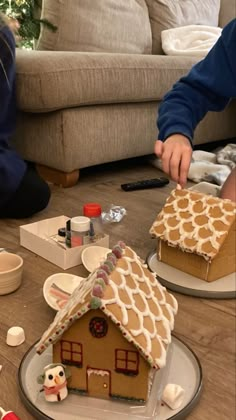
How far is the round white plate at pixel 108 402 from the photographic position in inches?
26.0

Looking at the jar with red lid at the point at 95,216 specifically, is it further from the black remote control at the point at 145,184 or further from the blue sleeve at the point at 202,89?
the black remote control at the point at 145,184

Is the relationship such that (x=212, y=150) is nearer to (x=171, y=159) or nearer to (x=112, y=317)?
(x=171, y=159)

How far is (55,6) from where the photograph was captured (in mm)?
1994

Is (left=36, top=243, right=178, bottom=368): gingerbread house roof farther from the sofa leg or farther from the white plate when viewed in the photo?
the sofa leg

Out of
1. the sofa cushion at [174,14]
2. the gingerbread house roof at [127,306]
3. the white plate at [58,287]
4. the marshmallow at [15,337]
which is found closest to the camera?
the gingerbread house roof at [127,306]

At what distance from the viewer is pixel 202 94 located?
1262 mm

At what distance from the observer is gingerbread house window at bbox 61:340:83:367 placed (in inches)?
25.7

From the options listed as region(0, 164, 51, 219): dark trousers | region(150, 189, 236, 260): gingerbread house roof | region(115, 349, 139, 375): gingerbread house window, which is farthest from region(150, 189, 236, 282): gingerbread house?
region(0, 164, 51, 219): dark trousers

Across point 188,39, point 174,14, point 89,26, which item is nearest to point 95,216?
point 89,26

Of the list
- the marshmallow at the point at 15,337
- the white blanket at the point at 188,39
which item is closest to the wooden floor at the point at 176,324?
the marshmallow at the point at 15,337

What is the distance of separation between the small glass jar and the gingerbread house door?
51cm

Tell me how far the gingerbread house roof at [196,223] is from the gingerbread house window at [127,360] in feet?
1.23

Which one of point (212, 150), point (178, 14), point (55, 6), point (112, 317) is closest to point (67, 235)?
point (112, 317)

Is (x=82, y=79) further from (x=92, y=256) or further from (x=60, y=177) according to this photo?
(x=92, y=256)
